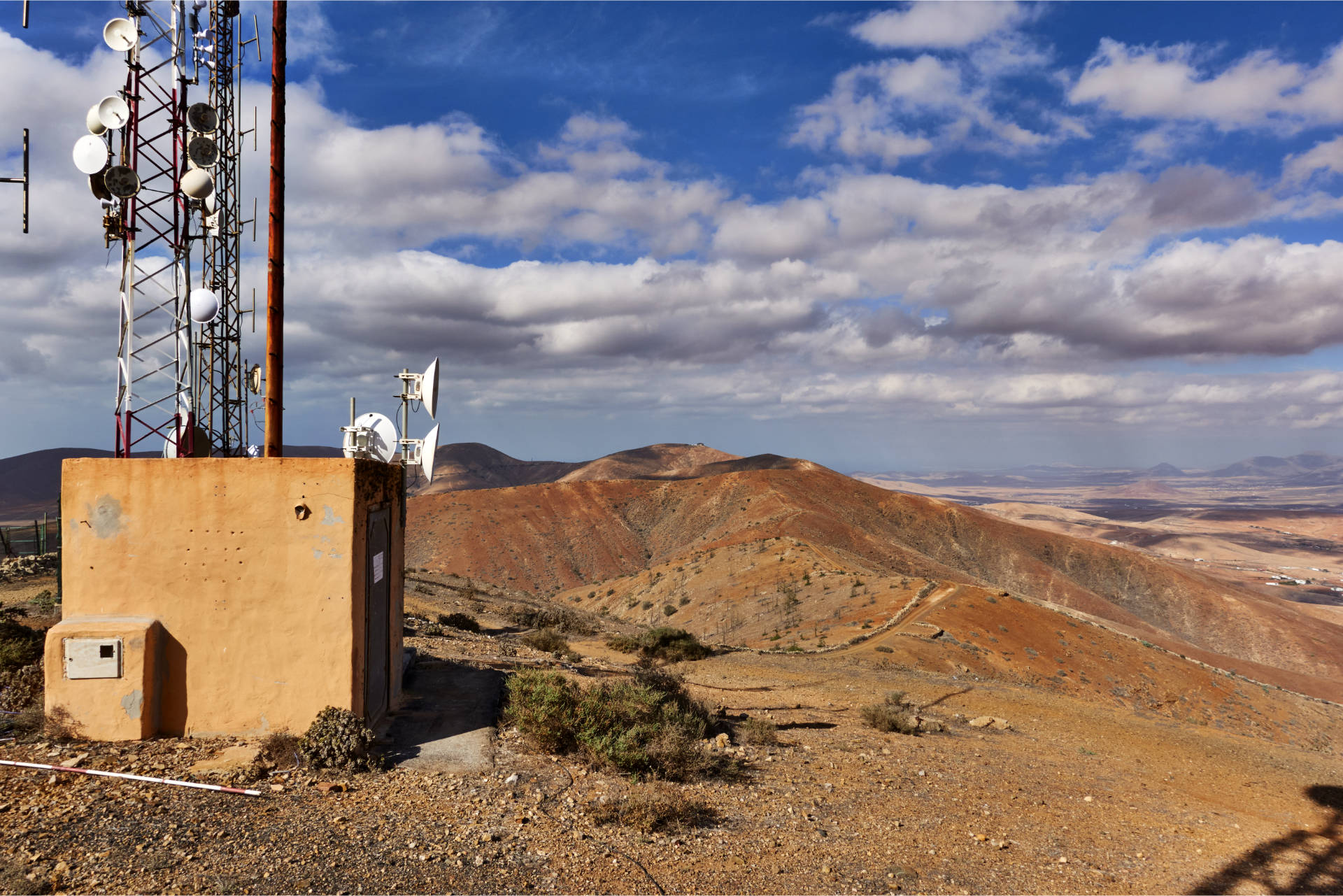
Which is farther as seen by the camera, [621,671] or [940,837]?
[621,671]

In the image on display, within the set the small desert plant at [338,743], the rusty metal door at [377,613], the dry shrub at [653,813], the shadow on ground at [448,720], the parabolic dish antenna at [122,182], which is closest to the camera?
the dry shrub at [653,813]

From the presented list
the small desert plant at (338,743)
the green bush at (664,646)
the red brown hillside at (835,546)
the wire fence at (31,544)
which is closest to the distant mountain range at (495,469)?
the red brown hillside at (835,546)

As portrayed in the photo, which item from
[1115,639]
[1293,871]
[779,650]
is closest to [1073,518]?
[1115,639]

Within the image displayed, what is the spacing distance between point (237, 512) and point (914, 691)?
1517cm

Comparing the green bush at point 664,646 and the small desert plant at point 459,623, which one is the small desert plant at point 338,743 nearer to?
the green bush at point 664,646

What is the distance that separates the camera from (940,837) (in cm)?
810

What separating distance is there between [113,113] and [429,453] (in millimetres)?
6304

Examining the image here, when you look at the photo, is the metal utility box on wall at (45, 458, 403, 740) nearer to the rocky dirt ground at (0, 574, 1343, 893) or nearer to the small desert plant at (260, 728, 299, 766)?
the small desert plant at (260, 728, 299, 766)

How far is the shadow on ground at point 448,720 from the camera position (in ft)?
29.0

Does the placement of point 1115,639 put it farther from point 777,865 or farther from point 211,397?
point 211,397

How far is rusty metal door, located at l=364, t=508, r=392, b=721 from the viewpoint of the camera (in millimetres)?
9258

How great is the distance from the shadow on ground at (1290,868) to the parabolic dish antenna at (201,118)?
1585 centimetres

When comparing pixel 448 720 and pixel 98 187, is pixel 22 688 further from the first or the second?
pixel 98 187

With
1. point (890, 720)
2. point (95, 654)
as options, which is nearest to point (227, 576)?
point (95, 654)
